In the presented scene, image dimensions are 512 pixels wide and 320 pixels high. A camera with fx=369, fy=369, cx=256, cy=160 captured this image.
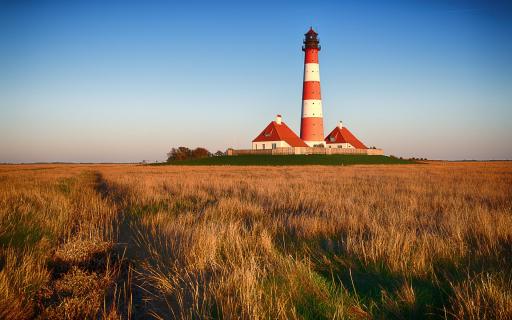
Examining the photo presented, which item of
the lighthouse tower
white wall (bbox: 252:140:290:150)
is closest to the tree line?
white wall (bbox: 252:140:290:150)

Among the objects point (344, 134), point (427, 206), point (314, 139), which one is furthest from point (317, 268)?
point (344, 134)

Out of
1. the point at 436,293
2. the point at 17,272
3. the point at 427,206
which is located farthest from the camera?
the point at 427,206

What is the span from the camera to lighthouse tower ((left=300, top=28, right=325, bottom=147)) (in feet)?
164

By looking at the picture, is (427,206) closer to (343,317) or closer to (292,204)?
(292,204)

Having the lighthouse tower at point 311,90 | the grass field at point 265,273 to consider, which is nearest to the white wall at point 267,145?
the lighthouse tower at point 311,90

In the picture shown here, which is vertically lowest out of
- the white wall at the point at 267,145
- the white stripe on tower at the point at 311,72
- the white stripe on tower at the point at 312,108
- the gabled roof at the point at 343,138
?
the white wall at the point at 267,145

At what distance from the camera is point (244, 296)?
9.03ft

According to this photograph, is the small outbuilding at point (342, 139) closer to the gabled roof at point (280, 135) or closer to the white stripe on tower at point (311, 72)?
the gabled roof at point (280, 135)

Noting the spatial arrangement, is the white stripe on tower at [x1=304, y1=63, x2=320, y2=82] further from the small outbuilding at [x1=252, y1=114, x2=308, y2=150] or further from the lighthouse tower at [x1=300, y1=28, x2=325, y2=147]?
the small outbuilding at [x1=252, y1=114, x2=308, y2=150]

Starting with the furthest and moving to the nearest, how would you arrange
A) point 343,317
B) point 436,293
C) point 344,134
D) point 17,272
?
point 344,134 < point 17,272 < point 436,293 < point 343,317

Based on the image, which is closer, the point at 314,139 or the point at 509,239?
the point at 509,239

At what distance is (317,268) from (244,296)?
4.83ft

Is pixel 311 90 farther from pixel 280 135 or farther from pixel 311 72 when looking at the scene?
pixel 280 135

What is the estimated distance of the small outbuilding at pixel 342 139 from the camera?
61.1 meters
